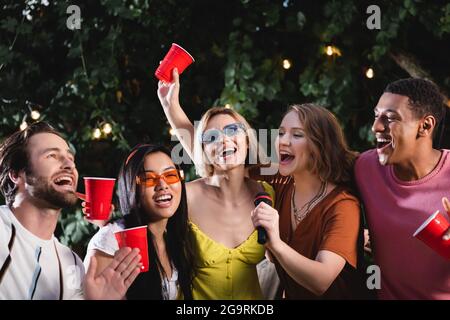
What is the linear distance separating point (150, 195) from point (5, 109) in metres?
1.52

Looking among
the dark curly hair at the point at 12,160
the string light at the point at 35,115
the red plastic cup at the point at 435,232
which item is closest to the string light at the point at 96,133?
the string light at the point at 35,115

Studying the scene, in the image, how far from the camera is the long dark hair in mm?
2041

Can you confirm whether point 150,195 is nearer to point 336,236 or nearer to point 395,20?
point 336,236

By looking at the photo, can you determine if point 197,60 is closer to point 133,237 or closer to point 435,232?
point 133,237

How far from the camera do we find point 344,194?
83.2 inches

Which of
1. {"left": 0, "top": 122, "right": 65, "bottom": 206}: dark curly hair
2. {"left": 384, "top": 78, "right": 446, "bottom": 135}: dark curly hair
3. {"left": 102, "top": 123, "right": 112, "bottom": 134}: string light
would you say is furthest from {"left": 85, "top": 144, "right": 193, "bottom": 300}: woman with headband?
{"left": 102, "top": 123, "right": 112, "bottom": 134}: string light

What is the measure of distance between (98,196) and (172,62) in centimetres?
54

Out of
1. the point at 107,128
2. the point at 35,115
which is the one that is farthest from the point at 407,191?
the point at 35,115

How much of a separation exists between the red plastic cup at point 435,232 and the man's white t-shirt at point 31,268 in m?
1.02

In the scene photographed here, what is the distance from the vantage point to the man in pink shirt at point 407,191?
2082 millimetres

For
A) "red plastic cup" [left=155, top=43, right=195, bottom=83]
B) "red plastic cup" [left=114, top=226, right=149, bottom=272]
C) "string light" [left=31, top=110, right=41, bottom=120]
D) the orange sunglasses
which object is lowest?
"red plastic cup" [left=114, top=226, right=149, bottom=272]

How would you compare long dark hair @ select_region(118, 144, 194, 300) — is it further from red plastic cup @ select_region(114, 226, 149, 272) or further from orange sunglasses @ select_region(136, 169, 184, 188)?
red plastic cup @ select_region(114, 226, 149, 272)

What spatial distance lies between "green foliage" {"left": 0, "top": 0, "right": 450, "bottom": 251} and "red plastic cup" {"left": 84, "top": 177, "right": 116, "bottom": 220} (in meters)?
1.12

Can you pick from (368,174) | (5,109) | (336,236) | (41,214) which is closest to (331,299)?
(336,236)
